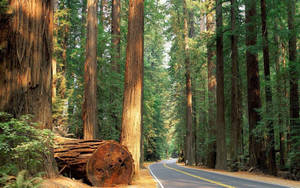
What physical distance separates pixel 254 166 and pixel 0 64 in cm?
1782

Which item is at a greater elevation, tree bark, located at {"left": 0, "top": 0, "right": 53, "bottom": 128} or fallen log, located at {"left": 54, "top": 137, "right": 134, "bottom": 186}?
tree bark, located at {"left": 0, "top": 0, "right": 53, "bottom": 128}

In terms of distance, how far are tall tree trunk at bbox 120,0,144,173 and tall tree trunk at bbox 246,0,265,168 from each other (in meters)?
10.6

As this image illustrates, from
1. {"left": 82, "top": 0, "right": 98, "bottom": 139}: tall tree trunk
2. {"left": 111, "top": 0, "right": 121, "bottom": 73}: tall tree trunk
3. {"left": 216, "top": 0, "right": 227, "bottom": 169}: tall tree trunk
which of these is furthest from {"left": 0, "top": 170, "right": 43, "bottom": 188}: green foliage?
{"left": 216, "top": 0, "right": 227, "bottom": 169}: tall tree trunk

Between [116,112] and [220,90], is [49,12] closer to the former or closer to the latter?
[116,112]

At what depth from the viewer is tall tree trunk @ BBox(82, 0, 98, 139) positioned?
15391mm

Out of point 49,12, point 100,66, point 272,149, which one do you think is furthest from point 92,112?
point 272,149

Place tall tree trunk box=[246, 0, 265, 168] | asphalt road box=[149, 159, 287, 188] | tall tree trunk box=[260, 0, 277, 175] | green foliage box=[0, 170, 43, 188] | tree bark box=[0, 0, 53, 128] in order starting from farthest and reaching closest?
1. tall tree trunk box=[246, 0, 265, 168]
2. tall tree trunk box=[260, 0, 277, 175]
3. asphalt road box=[149, 159, 287, 188]
4. tree bark box=[0, 0, 53, 128]
5. green foliage box=[0, 170, 43, 188]

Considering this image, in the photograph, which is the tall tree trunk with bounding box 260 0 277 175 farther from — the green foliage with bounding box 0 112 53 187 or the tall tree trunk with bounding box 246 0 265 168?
the green foliage with bounding box 0 112 53 187

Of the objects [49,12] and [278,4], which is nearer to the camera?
[49,12]

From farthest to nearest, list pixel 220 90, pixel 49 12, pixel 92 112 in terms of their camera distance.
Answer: pixel 220 90 < pixel 92 112 < pixel 49 12

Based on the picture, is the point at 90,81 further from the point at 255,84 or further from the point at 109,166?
the point at 255,84

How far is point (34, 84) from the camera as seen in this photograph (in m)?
7.44

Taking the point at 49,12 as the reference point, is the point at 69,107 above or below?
below

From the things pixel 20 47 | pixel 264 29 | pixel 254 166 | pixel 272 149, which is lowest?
pixel 254 166
